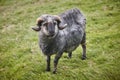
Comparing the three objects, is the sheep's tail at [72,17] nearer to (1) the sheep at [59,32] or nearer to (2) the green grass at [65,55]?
(1) the sheep at [59,32]

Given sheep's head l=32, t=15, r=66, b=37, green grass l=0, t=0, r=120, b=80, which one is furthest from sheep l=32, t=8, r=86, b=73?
green grass l=0, t=0, r=120, b=80

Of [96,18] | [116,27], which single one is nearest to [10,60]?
[116,27]

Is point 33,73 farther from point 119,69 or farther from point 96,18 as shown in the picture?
point 96,18

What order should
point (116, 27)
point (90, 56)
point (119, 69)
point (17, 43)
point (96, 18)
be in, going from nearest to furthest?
point (119, 69)
point (90, 56)
point (17, 43)
point (116, 27)
point (96, 18)

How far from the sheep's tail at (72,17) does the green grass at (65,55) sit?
2108mm

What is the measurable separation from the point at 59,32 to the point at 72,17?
189 cm

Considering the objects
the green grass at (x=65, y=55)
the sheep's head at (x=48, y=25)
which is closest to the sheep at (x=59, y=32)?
the sheep's head at (x=48, y=25)

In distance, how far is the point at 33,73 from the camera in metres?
11.7

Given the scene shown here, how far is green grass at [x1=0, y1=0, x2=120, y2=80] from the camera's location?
11969mm

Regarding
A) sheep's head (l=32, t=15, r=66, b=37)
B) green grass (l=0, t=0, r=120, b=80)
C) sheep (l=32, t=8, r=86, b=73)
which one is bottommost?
green grass (l=0, t=0, r=120, b=80)

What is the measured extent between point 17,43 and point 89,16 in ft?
26.5

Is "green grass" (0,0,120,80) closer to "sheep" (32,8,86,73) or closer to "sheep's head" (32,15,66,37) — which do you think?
"sheep" (32,8,86,73)

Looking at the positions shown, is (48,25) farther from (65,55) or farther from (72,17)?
(65,55)

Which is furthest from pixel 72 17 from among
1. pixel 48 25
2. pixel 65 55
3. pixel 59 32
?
pixel 48 25
